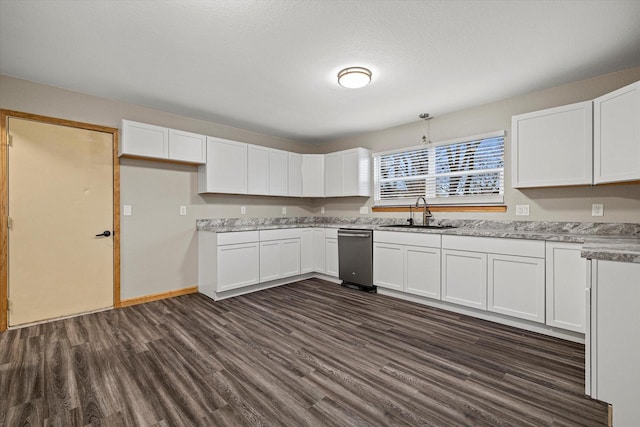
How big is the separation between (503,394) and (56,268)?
421 centimetres

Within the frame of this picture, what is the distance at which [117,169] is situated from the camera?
11.6 ft

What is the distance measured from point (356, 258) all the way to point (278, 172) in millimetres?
1929

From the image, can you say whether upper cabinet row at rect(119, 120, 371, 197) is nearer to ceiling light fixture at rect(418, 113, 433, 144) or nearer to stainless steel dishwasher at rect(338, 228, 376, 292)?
stainless steel dishwasher at rect(338, 228, 376, 292)

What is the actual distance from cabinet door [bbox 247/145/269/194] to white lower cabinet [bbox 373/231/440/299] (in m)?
1.94

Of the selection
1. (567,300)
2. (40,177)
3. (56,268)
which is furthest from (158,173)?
(567,300)

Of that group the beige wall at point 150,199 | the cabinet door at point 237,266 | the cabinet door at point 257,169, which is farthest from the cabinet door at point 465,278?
the beige wall at point 150,199

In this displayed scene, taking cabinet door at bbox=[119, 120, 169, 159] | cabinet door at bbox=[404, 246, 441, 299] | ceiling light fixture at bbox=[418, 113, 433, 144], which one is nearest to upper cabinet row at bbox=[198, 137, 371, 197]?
cabinet door at bbox=[119, 120, 169, 159]

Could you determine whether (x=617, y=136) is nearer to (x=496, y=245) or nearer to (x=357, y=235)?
(x=496, y=245)

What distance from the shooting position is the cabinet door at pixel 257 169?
14.9 feet

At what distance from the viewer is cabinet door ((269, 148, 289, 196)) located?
485cm

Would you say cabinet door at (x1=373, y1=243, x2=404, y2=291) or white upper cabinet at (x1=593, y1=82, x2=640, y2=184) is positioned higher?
white upper cabinet at (x1=593, y1=82, x2=640, y2=184)

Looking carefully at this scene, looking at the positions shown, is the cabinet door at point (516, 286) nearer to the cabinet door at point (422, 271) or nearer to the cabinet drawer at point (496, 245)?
the cabinet drawer at point (496, 245)

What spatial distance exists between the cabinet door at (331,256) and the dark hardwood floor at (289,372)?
4.46ft

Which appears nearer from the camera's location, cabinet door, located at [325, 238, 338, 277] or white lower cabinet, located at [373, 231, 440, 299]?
white lower cabinet, located at [373, 231, 440, 299]
